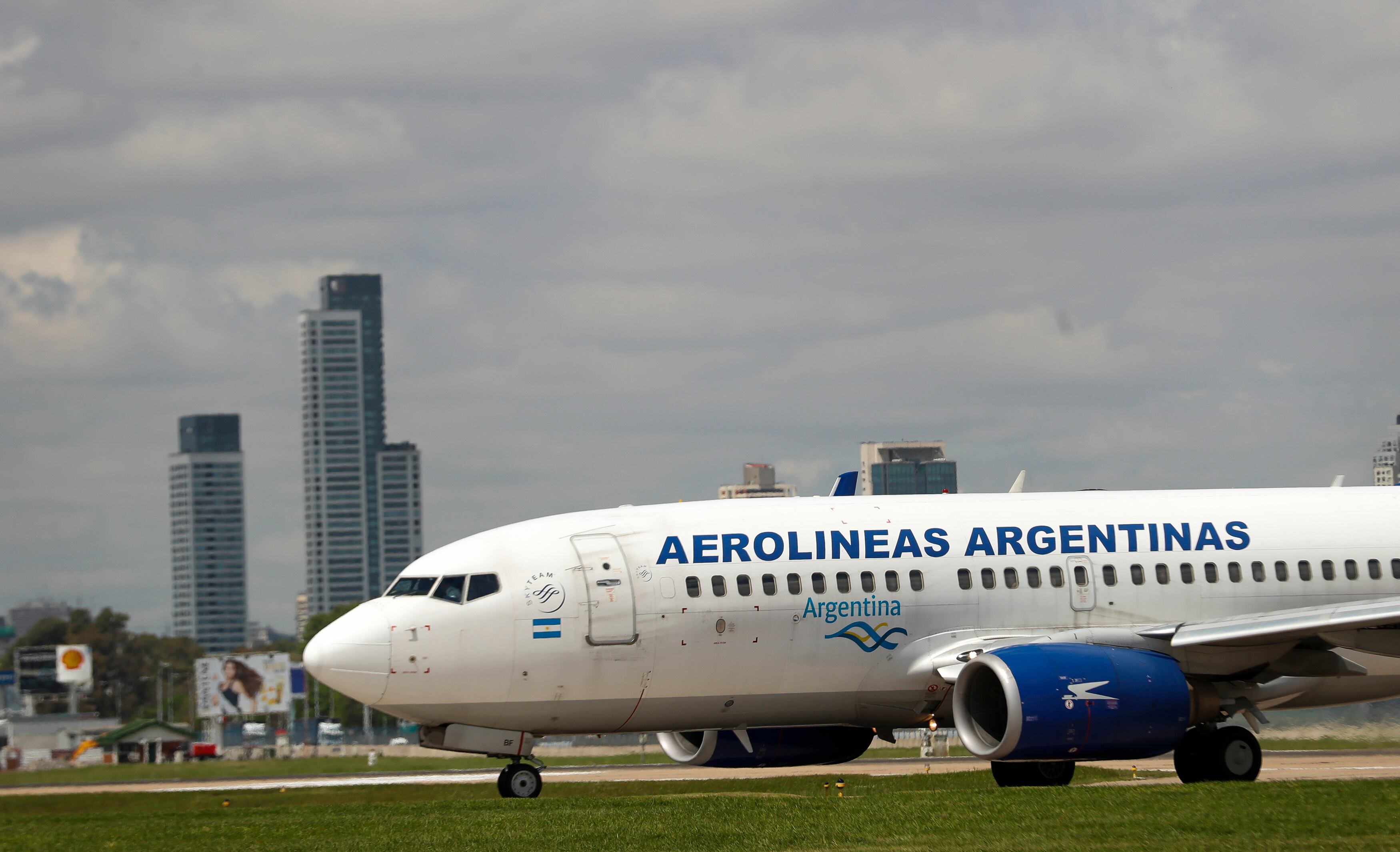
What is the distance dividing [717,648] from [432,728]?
4.04 m

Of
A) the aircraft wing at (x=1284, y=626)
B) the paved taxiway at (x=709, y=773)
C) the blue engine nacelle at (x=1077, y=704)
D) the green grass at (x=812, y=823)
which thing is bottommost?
the paved taxiway at (x=709, y=773)

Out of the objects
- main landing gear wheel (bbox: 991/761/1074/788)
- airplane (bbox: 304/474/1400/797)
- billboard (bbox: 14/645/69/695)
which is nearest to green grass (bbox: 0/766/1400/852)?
airplane (bbox: 304/474/1400/797)

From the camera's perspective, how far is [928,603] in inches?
1022

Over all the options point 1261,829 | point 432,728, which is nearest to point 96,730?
point 432,728

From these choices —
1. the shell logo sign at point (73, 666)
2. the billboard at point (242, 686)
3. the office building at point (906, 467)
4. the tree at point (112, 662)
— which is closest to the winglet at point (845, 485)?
the office building at point (906, 467)

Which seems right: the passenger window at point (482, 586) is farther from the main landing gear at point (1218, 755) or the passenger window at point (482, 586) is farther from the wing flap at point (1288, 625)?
the main landing gear at point (1218, 755)

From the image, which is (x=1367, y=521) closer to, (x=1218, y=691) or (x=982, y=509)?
(x=1218, y=691)

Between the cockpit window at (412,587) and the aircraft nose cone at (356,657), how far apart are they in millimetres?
544

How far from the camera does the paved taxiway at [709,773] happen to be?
34.1m

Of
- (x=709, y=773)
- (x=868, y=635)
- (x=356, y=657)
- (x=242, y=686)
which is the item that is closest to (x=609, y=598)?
(x=356, y=657)

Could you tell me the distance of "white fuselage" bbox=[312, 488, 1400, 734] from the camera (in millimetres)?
24703

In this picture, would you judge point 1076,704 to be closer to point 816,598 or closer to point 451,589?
point 816,598

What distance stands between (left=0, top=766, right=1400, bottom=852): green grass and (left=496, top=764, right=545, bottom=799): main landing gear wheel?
1.99ft

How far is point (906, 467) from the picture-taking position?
180 ft
